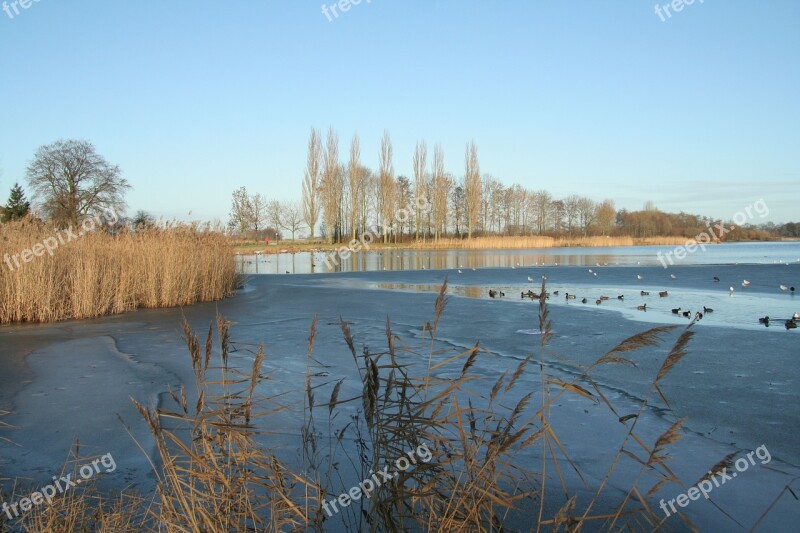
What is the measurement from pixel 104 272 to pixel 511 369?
1000 centimetres

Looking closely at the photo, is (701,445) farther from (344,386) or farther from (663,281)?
(663,281)

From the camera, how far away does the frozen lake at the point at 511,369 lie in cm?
374

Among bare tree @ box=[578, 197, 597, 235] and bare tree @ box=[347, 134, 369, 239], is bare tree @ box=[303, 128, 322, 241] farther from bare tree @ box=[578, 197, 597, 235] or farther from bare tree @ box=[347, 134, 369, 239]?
bare tree @ box=[578, 197, 597, 235]

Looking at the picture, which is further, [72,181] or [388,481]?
[72,181]

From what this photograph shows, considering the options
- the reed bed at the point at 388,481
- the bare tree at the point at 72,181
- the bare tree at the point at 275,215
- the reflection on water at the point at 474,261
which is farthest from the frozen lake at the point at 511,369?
the bare tree at the point at 275,215

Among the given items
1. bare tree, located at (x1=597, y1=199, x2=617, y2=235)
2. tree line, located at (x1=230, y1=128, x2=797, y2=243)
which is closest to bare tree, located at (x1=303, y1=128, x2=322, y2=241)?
tree line, located at (x1=230, y1=128, x2=797, y2=243)

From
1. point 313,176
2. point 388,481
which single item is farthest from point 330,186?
point 388,481

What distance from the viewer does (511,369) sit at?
620 centimetres

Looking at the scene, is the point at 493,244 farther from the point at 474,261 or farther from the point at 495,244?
the point at 474,261

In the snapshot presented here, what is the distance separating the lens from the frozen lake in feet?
12.3

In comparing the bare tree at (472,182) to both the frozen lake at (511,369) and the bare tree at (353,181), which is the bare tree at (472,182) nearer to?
the bare tree at (353,181)

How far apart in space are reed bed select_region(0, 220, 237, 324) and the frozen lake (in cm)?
79

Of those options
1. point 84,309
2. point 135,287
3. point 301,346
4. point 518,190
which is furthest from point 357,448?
point 518,190

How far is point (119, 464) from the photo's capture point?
3.77 meters
